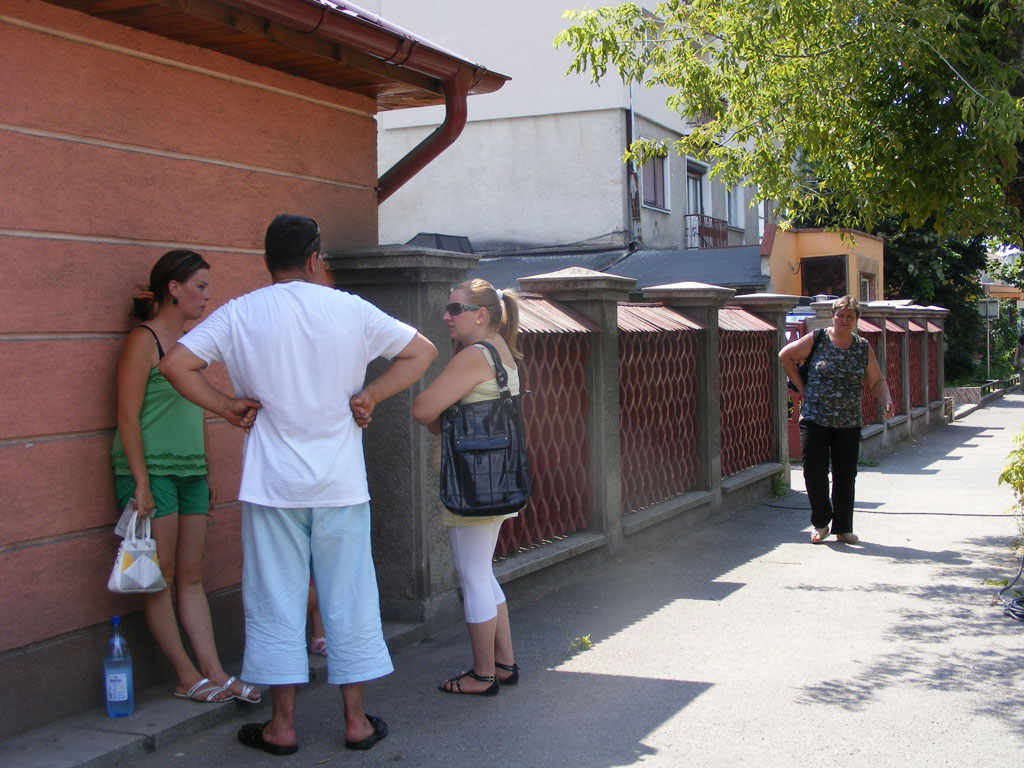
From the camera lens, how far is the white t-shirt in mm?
4035

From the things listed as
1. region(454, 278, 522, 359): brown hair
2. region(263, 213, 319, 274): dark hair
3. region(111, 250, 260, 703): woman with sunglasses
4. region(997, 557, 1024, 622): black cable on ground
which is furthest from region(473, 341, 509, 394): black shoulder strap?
region(997, 557, 1024, 622): black cable on ground

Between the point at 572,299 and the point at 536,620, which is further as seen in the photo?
the point at 572,299

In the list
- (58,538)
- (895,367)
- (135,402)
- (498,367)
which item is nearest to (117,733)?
(58,538)

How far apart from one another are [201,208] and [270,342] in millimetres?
1342

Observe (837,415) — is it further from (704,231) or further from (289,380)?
(704,231)

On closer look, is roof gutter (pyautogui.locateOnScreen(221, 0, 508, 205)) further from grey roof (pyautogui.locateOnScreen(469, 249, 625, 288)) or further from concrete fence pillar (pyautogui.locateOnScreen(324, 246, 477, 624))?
grey roof (pyautogui.locateOnScreen(469, 249, 625, 288))

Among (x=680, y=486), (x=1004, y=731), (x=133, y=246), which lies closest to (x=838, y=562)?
(x=680, y=486)

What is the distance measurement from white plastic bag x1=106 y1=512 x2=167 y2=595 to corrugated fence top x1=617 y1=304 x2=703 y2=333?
14.5 ft

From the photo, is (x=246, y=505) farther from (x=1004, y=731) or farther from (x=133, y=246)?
(x=1004, y=731)

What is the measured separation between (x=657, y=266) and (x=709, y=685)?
17.4m

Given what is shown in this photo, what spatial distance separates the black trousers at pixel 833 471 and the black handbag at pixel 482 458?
4502 mm

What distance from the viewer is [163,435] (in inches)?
179

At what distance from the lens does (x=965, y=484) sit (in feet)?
40.4

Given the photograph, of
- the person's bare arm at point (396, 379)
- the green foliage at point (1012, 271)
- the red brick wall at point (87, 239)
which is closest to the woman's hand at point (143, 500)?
the red brick wall at point (87, 239)
